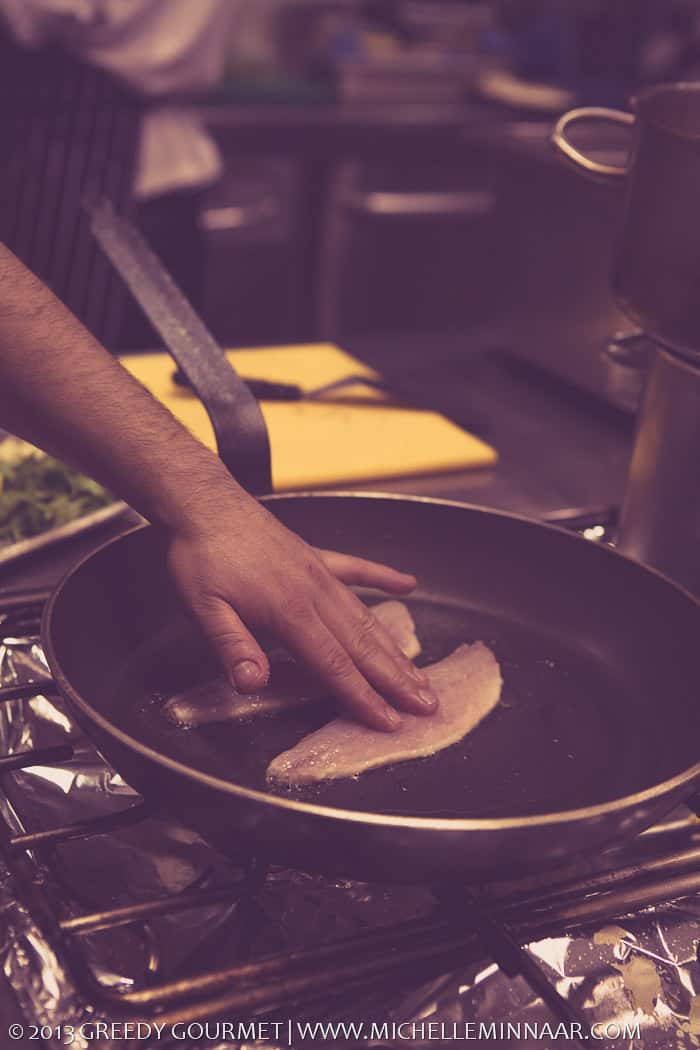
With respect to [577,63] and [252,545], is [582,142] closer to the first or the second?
[252,545]

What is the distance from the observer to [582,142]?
127 cm

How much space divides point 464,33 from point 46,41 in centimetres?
164

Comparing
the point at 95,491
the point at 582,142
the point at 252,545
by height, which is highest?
the point at 582,142

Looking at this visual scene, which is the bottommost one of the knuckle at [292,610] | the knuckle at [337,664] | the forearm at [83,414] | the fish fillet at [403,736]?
the fish fillet at [403,736]

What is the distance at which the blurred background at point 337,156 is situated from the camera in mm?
1344

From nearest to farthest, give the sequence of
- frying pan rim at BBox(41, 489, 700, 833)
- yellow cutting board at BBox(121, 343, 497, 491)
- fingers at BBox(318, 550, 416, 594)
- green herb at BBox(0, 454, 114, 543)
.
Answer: frying pan rim at BBox(41, 489, 700, 833) → fingers at BBox(318, 550, 416, 594) → green herb at BBox(0, 454, 114, 543) → yellow cutting board at BBox(121, 343, 497, 491)

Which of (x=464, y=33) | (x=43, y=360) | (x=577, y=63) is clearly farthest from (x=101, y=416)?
(x=577, y=63)

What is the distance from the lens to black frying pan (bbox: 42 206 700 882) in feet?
1.60

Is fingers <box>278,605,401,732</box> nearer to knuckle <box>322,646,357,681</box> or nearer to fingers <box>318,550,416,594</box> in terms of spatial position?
knuckle <box>322,646,357,681</box>

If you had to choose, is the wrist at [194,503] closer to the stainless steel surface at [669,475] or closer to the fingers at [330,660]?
the fingers at [330,660]

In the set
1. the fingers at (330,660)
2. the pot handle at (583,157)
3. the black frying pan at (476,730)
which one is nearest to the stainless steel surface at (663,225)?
the pot handle at (583,157)

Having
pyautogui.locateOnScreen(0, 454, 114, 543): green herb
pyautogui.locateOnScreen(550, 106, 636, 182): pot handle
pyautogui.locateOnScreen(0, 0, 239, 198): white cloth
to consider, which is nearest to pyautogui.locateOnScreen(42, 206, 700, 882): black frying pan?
pyautogui.locateOnScreen(0, 454, 114, 543): green herb

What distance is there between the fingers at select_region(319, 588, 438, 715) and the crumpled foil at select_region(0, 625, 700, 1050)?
0.43 ft

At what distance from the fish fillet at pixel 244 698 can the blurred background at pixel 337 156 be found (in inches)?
25.3
